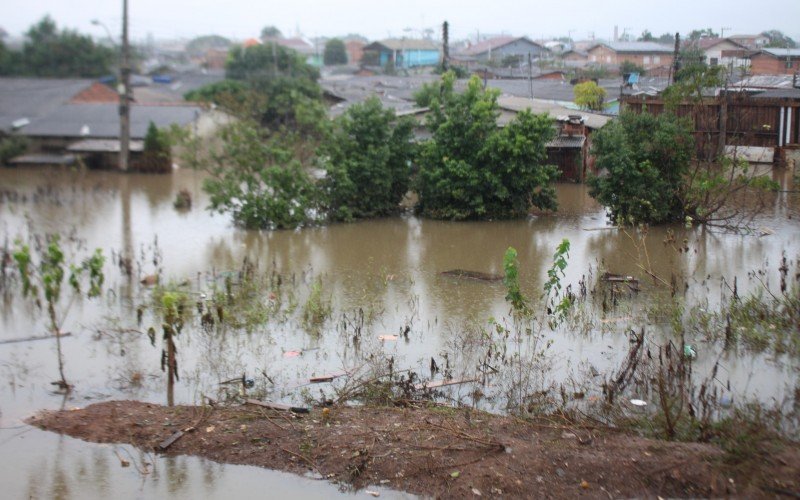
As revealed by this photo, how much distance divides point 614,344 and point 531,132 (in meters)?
7.01

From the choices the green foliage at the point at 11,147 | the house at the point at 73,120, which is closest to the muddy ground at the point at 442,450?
the house at the point at 73,120

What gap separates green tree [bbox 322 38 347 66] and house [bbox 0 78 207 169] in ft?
79.6

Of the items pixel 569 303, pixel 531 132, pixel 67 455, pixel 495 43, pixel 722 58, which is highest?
pixel 495 43

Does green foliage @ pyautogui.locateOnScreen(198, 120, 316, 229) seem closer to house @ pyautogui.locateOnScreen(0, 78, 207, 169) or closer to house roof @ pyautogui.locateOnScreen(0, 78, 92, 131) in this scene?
house @ pyautogui.locateOnScreen(0, 78, 207, 169)

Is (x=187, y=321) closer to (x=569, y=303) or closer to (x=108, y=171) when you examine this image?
(x=569, y=303)

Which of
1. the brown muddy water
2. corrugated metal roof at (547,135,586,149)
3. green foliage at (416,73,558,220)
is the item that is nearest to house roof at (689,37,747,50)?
corrugated metal roof at (547,135,586,149)

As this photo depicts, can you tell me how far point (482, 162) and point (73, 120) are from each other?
1486cm

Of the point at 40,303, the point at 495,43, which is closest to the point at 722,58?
the point at 40,303

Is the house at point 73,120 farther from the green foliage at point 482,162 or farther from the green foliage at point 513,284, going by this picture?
the green foliage at point 513,284

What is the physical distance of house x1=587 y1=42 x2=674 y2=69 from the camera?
23375 millimetres

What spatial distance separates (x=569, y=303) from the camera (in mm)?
9062

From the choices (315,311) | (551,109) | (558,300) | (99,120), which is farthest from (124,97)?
(558,300)

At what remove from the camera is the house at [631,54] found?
23.4 meters

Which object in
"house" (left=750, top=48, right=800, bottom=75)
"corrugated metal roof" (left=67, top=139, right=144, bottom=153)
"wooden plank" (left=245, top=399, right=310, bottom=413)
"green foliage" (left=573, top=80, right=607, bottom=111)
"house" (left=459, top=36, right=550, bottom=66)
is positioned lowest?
"wooden plank" (left=245, top=399, right=310, bottom=413)
